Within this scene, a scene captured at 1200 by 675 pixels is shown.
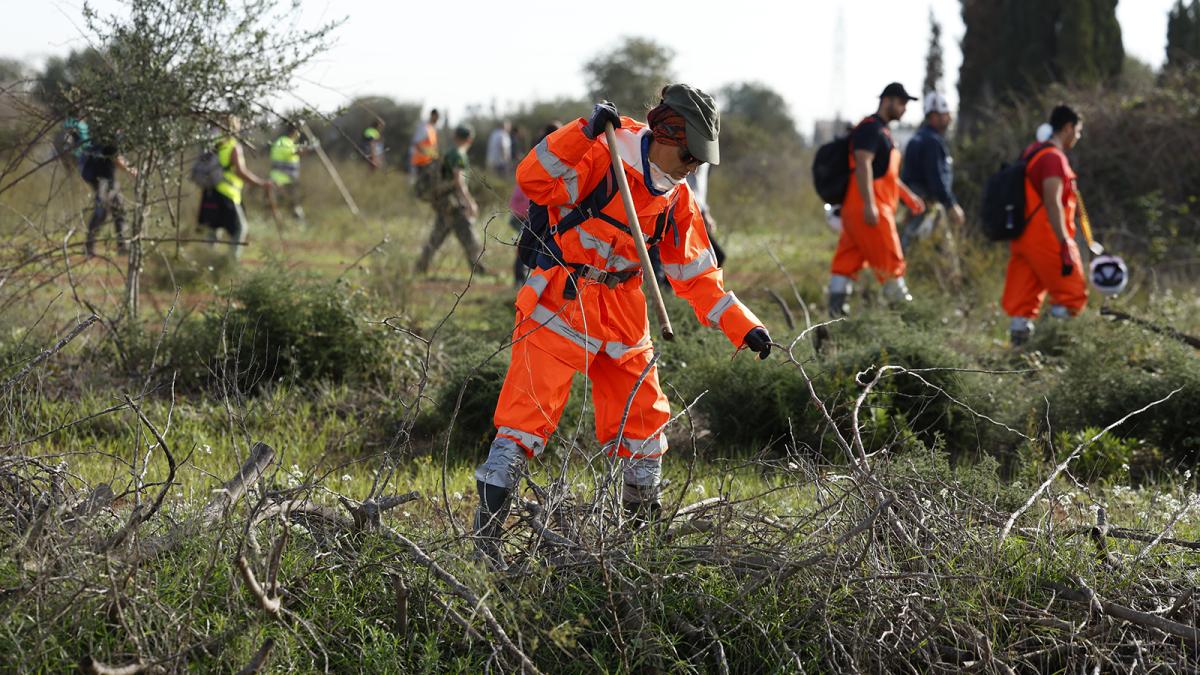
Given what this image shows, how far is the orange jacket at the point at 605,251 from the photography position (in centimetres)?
387

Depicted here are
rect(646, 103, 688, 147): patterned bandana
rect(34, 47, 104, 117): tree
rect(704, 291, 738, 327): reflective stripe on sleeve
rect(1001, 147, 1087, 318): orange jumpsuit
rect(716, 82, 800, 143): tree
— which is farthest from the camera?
rect(716, 82, 800, 143): tree

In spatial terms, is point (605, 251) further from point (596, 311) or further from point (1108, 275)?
point (1108, 275)

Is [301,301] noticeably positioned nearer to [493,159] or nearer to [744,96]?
[493,159]

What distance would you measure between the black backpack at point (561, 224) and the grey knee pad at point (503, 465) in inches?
24.2

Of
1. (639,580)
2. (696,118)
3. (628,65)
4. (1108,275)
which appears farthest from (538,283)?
(628,65)

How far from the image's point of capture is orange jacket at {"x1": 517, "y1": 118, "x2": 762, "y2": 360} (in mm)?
3869

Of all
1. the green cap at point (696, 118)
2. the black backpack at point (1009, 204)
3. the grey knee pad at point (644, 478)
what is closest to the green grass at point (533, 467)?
the grey knee pad at point (644, 478)

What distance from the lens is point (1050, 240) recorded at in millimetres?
8047

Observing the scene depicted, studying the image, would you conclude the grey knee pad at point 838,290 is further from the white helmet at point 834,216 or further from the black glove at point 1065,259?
the black glove at point 1065,259

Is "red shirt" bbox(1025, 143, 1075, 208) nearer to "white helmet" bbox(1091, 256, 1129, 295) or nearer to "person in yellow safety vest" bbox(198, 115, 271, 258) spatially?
"white helmet" bbox(1091, 256, 1129, 295)

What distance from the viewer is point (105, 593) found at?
9.78 feet


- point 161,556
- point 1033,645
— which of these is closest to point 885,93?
point 1033,645

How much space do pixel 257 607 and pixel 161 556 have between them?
0.44 metres

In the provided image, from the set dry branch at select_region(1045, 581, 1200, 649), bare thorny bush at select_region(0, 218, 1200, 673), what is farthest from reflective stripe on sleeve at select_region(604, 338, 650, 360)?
dry branch at select_region(1045, 581, 1200, 649)
